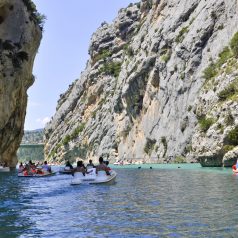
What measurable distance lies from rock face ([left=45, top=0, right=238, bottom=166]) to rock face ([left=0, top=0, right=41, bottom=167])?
90.8 feet

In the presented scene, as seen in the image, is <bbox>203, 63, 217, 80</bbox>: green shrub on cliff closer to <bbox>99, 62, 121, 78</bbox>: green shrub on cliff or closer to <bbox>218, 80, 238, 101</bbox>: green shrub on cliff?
<bbox>218, 80, 238, 101</bbox>: green shrub on cliff

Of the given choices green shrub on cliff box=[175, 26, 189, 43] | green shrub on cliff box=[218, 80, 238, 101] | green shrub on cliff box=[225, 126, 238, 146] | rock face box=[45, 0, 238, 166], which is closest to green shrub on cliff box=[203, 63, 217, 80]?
rock face box=[45, 0, 238, 166]

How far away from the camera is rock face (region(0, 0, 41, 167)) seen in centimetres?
5600

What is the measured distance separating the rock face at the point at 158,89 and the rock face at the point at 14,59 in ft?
90.8

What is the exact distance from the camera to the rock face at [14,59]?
5600 cm

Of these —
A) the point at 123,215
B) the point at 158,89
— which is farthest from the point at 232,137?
the point at 158,89

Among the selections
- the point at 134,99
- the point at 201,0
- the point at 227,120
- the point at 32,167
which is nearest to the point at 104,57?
the point at 134,99

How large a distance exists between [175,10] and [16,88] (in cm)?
5688

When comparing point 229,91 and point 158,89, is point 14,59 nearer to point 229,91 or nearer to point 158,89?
point 229,91

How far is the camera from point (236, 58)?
217ft

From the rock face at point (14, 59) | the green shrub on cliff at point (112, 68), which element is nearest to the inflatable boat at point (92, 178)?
the rock face at point (14, 59)

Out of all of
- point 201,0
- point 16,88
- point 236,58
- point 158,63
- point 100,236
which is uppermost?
point 201,0

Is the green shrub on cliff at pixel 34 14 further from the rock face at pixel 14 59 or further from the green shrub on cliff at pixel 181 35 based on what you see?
the green shrub on cliff at pixel 181 35

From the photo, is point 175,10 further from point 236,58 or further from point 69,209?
point 69,209
